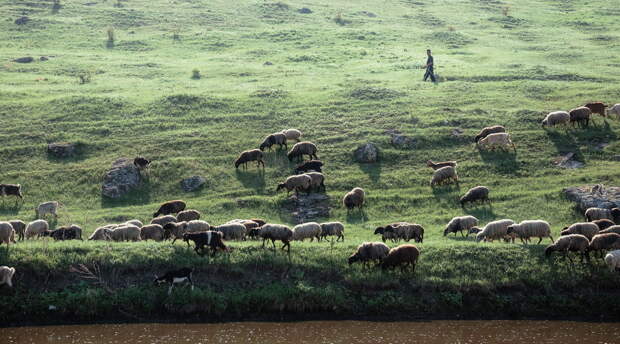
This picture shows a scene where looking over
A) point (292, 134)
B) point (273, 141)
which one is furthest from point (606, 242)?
point (292, 134)

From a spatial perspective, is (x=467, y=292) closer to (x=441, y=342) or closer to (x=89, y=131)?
(x=441, y=342)

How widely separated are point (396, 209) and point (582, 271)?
9440 millimetres

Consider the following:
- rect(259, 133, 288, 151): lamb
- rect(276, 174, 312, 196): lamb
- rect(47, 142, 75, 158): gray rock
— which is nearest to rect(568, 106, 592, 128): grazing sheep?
rect(276, 174, 312, 196): lamb

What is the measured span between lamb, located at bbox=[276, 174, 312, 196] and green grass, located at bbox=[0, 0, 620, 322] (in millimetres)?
561

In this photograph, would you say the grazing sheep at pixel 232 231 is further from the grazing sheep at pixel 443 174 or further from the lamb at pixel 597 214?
the lamb at pixel 597 214

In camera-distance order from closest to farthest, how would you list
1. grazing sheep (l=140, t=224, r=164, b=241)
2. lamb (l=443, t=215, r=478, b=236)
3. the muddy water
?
the muddy water → grazing sheep (l=140, t=224, r=164, b=241) → lamb (l=443, t=215, r=478, b=236)

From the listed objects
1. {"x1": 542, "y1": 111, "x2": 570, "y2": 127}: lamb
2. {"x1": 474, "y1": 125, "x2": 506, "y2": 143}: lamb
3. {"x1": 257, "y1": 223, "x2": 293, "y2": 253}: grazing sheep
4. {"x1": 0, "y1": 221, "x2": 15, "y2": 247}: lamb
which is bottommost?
{"x1": 0, "y1": 221, "x2": 15, "y2": 247}: lamb

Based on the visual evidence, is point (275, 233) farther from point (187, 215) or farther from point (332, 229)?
point (187, 215)

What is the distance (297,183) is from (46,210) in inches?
473

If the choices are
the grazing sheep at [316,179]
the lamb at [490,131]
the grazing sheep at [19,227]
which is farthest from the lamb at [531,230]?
the grazing sheep at [19,227]

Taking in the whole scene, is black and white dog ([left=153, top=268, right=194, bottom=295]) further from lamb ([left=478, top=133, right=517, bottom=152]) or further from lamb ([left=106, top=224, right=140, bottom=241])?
lamb ([left=478, top=133, right=517, bottom=152])

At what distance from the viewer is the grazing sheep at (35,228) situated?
2691 centimetres

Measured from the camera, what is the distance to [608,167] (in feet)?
103

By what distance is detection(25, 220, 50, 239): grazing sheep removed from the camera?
26.9 metres
